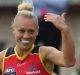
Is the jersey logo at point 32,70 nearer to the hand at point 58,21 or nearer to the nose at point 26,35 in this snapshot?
the nose at point 26,35

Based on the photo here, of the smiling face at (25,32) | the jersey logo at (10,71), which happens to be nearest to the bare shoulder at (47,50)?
the smiling face at (25,32)

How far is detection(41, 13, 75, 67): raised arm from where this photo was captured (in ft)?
26.7

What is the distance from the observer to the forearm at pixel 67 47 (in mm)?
8117

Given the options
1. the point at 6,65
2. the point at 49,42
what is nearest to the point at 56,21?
the point at 6,65

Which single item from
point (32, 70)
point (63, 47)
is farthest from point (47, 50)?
point (63, 47)

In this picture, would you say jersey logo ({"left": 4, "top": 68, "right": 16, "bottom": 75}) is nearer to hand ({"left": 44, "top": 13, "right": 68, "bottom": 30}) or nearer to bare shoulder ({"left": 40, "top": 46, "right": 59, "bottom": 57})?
bare shoulder ({"left": 40, "top": 46, "right": 59, "bottom": 57})

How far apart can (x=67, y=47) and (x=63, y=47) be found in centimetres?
6

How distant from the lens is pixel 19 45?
8750 mm

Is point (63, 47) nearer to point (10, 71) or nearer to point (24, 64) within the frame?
point (24, 64)

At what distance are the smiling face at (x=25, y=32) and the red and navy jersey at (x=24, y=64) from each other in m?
0.16

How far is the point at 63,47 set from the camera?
8258mm

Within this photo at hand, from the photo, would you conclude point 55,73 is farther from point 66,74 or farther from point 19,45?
point 19,45

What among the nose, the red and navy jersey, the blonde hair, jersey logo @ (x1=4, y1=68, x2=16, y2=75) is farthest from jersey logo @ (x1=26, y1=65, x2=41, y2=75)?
the blonde hair

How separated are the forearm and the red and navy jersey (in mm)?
452
